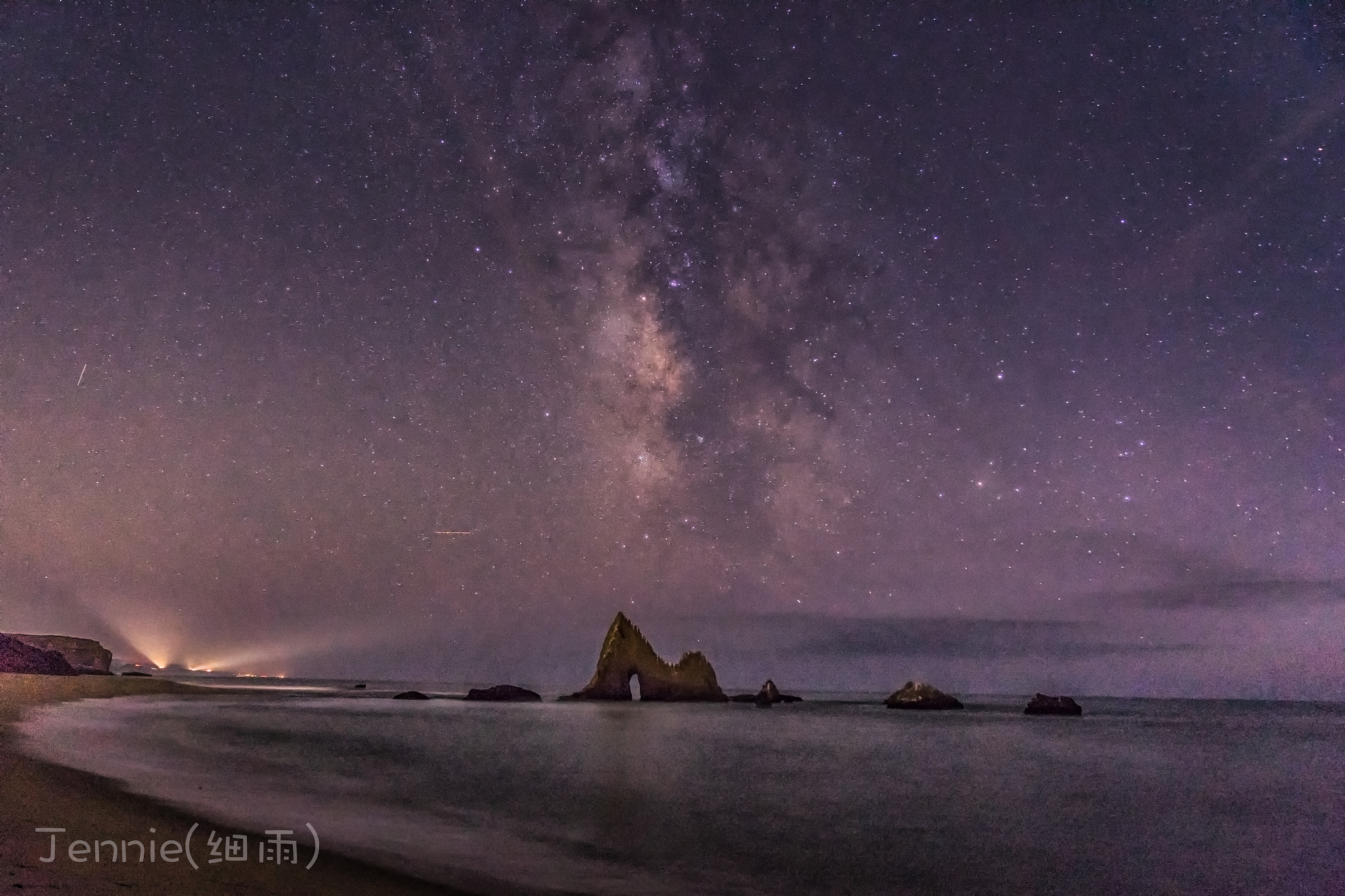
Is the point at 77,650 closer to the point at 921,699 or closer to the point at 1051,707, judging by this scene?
the point at 921,699

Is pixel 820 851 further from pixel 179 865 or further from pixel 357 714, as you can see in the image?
pixel 357 714

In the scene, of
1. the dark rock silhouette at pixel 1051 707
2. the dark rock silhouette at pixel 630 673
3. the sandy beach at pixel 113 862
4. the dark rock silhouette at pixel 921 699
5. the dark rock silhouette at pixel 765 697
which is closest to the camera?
the sandy beach at pixel 113 862

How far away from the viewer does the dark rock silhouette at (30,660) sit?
356 ft

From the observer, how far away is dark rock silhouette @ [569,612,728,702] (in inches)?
4911

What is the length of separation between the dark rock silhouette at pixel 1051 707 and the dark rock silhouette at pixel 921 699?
38.4ft

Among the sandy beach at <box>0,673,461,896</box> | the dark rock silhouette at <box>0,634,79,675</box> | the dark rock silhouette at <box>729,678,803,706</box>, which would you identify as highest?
the sandy beach at <box>0,673,461,896</box>

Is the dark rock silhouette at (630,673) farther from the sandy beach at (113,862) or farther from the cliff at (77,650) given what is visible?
the sandy beach at (113,862)

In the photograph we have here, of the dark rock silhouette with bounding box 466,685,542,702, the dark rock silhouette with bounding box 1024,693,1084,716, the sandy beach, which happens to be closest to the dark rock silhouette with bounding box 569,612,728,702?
the dark rock silhouette with bounding box 466,685,542,702

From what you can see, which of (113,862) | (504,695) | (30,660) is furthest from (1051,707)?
(30,660)

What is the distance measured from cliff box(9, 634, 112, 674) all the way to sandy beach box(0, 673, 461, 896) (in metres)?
140

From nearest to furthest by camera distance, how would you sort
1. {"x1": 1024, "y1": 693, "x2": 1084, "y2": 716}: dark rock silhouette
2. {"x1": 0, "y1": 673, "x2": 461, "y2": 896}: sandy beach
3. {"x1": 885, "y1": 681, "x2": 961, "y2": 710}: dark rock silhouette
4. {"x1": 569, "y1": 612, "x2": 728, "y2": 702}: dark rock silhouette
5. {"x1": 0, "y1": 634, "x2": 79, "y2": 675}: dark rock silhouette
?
{"x1": 0, "y1": 673, "x2": 461, "y2": 896}: sandy beach, {"x1": 0, "y1": 634, "x2": 79, "y2": 675}: dark rock silhouette, {"x1": 1024, "y1": 693, "x2": 1084, "y2": 716}: dark rock silhouette, {"x1": 885, "y1": 681, "x2": 961, "y2": 710}: dark rock silhouette, {"x1": 569, "y1": 612, "x2": 728, "y2": 702}: dark rock silhouette

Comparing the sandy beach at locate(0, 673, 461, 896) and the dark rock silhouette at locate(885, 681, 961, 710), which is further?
the dark rock silhouette at locate(885, 681, 961, 710)

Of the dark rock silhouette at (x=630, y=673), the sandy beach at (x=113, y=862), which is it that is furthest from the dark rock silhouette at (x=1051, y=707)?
the sandy beach at (x=113, y=862)

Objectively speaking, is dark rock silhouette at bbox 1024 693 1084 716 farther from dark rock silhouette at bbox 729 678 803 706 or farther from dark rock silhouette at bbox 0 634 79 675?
dark rock silhouette at bbox 0 634 79 675
